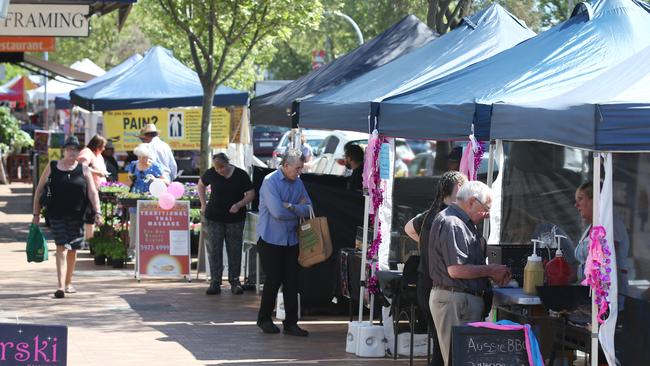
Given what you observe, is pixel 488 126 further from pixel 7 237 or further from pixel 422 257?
pixel 7 237

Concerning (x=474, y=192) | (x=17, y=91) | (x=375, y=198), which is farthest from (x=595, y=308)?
(x=17, y=91)

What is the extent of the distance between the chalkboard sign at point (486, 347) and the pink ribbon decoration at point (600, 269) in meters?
0.54

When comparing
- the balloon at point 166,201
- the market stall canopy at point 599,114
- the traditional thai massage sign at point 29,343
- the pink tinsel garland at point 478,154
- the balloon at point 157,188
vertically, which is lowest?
the traditional thai massage sign at point 29,343

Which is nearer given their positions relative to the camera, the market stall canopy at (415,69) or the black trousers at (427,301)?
the black trousers at (427,301)

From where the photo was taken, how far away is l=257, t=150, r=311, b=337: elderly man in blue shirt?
12141mm

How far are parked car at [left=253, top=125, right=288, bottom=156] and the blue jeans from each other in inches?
799

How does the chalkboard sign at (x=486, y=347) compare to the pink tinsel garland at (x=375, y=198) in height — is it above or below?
below

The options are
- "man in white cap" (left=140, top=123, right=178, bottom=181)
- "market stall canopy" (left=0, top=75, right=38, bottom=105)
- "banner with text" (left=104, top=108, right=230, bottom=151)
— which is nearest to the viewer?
"man in white cap" (left=140, top=123, right=178, bottom=181)

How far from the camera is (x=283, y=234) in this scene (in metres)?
12.1

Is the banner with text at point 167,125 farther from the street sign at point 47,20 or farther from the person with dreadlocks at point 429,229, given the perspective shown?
the person with dreadlocks at point 429,229

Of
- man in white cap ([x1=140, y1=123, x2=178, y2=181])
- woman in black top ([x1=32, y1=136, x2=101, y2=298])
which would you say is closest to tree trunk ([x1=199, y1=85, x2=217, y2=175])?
man in white cap ([x1=140, y1=123, x2=178, y2=181])

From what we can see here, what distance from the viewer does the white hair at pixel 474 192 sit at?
845 cm

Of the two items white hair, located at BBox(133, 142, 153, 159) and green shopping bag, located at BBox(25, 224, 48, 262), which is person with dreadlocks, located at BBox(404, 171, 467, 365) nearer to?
green shopping bag, located at BBox(25, 224, 48, 262)

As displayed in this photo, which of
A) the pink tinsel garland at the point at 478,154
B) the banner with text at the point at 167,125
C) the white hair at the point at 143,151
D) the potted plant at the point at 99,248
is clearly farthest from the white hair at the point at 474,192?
the banner with text at the point at 167,125
